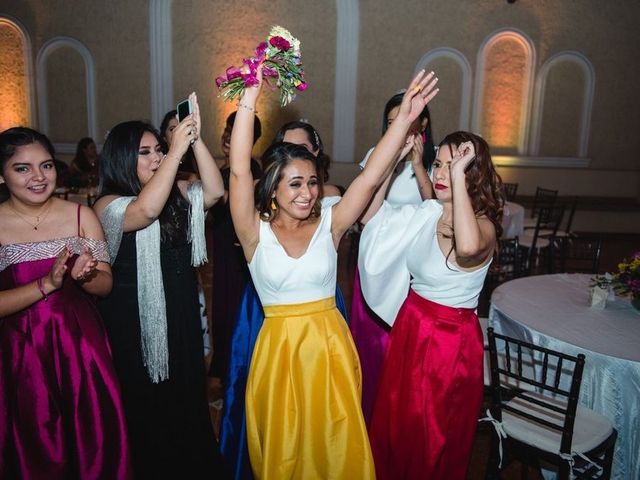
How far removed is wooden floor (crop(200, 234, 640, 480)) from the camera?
2.92 meters

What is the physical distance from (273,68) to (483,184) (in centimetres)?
94

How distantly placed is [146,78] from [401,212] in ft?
24.2

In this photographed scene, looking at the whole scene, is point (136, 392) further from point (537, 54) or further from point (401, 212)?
point (537, 54)

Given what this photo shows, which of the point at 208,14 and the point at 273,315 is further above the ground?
the point at 208,14

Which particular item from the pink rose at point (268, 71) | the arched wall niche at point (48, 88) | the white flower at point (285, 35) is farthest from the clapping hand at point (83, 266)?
the arched wall niche at point (48, 88)

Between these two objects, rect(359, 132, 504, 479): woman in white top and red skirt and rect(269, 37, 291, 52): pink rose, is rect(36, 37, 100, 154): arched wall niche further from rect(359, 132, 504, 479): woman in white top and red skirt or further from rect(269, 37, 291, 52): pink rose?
rect(359, 132, 504, 479): woman in white top and red skirt

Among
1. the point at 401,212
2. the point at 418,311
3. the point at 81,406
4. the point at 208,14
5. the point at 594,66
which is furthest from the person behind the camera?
the point at 594,66

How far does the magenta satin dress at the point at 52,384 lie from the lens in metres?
1.94

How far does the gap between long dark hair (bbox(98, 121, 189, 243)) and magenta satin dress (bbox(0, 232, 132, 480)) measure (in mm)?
307

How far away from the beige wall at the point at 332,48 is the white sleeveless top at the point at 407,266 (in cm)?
647

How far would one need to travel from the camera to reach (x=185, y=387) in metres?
2.44

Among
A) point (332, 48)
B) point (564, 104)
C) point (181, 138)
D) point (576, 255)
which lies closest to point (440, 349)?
point (181, 138)

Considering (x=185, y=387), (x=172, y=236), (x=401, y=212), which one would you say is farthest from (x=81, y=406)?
(x=401, y=212)

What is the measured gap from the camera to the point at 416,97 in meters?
1.96
